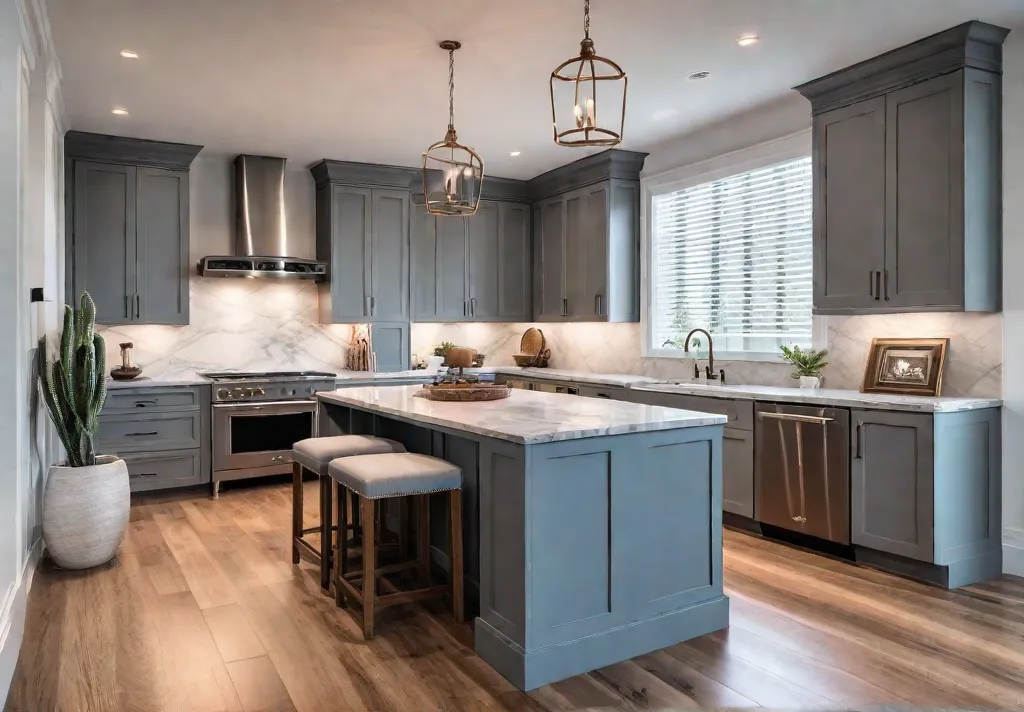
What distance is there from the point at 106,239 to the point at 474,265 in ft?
10.2

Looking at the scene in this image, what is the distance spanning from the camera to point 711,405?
4.64 metres

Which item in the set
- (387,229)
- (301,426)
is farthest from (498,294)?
(301,426)

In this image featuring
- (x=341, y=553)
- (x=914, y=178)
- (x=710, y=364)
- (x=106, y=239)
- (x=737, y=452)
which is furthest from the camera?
(x=106, y=239)

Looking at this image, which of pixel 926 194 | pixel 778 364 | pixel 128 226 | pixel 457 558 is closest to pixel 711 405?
pixel 778 364

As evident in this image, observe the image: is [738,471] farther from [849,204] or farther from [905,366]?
[849,204]

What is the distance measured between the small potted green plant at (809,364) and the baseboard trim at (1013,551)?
125 cm

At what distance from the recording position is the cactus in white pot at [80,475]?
3754mm

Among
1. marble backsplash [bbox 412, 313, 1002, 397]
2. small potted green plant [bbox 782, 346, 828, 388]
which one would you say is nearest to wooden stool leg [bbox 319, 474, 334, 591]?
small potted green plant [bbox 782, 346, 828, 388]

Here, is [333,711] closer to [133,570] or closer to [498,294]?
[133,570]

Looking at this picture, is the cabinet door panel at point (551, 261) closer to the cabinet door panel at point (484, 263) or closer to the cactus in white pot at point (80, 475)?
the cabinet door panel at point (484, 263)

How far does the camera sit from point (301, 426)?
600 cm

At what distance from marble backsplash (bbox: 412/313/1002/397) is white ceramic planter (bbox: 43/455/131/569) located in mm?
3534

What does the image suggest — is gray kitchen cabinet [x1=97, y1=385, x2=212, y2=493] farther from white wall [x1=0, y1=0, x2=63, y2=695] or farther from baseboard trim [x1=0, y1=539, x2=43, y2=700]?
baseboard trim [x1=0, y1=539, x2=43, y2=700]

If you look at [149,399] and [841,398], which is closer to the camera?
[841,398]
